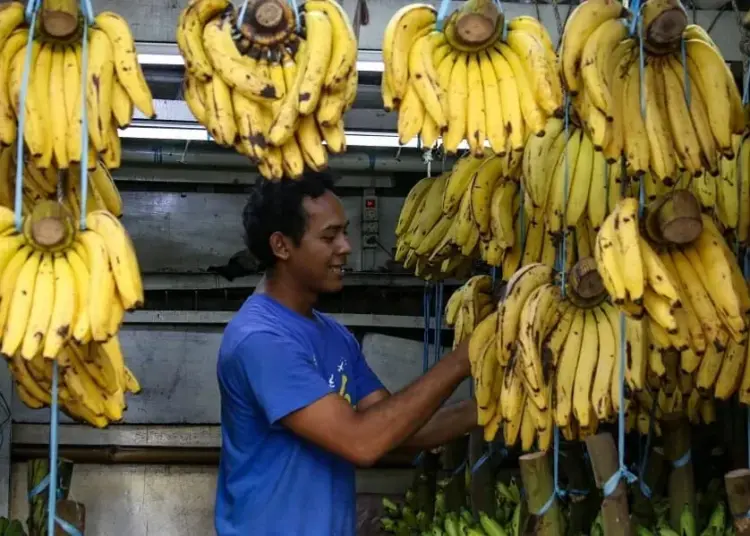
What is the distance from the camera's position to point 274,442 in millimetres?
2514

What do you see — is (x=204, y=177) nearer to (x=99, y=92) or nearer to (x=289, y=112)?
(x=99, y=92)

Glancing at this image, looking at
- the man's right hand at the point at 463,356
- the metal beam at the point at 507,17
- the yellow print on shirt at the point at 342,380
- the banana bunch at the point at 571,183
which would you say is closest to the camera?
the man's right hand at the point at 463,356

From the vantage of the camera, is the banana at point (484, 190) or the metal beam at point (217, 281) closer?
the banana at point (484, 190)

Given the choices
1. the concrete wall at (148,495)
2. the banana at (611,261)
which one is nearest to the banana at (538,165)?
the banana at (611,261)

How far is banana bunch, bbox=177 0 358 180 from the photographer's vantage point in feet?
6.15

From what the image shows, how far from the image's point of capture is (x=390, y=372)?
506 centimetres

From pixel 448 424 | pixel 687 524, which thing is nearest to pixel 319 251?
pixel 448 424

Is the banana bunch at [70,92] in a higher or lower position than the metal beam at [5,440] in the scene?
higher

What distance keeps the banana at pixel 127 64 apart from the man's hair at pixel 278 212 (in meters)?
0.80

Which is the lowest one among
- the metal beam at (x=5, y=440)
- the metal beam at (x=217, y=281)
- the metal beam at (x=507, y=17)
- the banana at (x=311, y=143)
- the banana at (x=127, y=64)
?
the metal beam at (x=5, y=440)

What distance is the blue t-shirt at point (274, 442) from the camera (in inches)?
95.0

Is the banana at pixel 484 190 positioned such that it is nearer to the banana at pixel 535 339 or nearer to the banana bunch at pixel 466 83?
the banana at pixel 535 339

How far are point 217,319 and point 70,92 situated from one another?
120 inches

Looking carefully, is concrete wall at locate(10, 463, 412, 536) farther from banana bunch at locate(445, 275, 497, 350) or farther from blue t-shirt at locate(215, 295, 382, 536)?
blue t-shirt at locate(215, 295, 382, 536)
